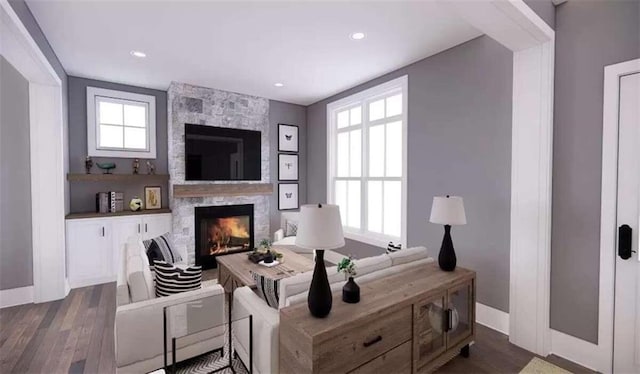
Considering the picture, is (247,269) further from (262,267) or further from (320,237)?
(320,237)

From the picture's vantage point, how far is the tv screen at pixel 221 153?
4.72 meters

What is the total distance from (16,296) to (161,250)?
5.87ft

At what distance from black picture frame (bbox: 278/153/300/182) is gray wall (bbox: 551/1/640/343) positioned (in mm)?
4154

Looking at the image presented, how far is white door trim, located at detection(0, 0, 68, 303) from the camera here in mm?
3445

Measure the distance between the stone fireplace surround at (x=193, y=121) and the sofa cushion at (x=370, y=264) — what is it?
2.83 metres

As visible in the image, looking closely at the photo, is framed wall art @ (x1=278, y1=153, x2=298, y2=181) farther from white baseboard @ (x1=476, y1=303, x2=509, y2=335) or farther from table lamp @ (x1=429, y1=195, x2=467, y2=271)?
white baseboard @ (x1=476, y1=303, x2=509, y2=335)

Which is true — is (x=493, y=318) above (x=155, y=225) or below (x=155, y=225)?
below

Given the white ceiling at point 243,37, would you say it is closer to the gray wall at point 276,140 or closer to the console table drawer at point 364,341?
the gray wall at point 276,140

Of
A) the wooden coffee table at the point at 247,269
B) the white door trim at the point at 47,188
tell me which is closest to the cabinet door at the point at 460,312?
the wooden coffee table at the point at 247,269

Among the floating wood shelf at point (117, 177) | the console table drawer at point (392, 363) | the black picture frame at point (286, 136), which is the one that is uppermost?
the black picture frame at point (286, 136)

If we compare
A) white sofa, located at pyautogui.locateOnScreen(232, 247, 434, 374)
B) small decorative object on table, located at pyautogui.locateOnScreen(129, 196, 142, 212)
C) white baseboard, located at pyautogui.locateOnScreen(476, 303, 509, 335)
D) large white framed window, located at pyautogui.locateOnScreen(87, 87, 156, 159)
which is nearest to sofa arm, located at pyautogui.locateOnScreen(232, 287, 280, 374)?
white sofa, located at pyautogui.locateOnScreen(232, 247, 434, 374)

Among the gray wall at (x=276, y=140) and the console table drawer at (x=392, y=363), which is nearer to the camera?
the console table drawer at (x=392, y=363)

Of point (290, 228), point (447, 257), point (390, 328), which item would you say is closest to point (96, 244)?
point (290, 228)

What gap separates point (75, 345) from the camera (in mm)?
2576
